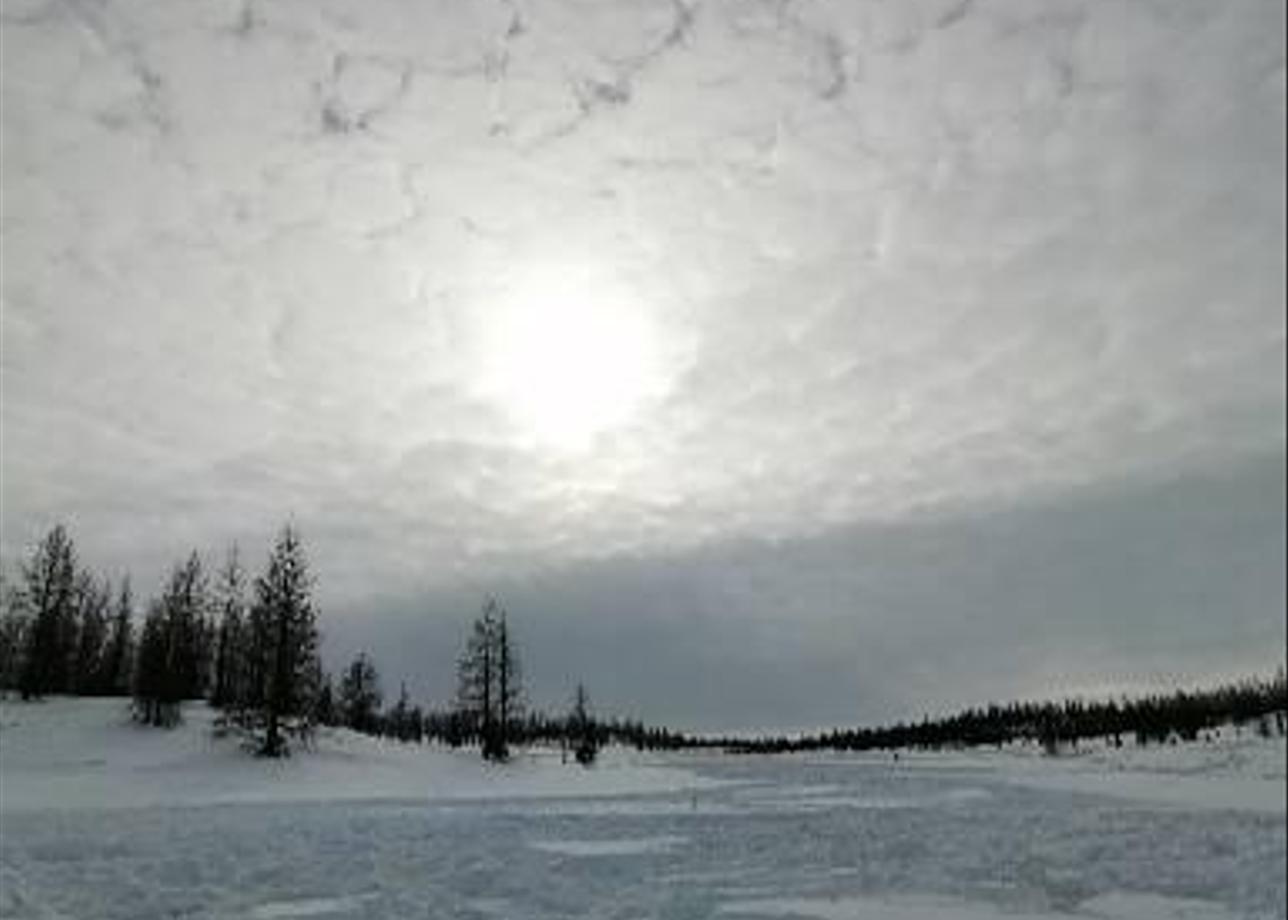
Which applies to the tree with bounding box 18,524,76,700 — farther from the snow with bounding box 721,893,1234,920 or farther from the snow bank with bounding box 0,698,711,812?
the snow with bounding box 721,893,1234,920

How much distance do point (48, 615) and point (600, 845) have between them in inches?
869

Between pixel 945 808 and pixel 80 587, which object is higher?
pixel 80 587

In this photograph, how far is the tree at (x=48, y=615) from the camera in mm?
35188

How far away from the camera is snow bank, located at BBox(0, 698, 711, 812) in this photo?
34.4m

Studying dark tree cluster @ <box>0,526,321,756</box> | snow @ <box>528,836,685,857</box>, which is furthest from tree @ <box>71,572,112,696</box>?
snow @ <box>528,836,685,857</box>

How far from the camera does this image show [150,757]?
159 ft

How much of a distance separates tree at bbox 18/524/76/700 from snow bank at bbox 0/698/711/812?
0.88 metres

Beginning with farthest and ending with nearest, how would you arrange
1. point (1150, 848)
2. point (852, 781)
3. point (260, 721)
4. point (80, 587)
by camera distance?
point (852, 781) < point (260, 721) < point (80, 587) < point (1150, 848)

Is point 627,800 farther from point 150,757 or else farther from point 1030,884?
point 1030,884

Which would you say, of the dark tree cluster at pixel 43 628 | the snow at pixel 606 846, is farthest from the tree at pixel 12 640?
the snow at pixel 606 846

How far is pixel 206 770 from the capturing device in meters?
49.1

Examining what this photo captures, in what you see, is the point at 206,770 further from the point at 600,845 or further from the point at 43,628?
the point at 600,845

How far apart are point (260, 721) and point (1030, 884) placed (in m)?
42.0

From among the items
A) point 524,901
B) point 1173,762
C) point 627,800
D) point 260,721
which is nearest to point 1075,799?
A: point 627,800
